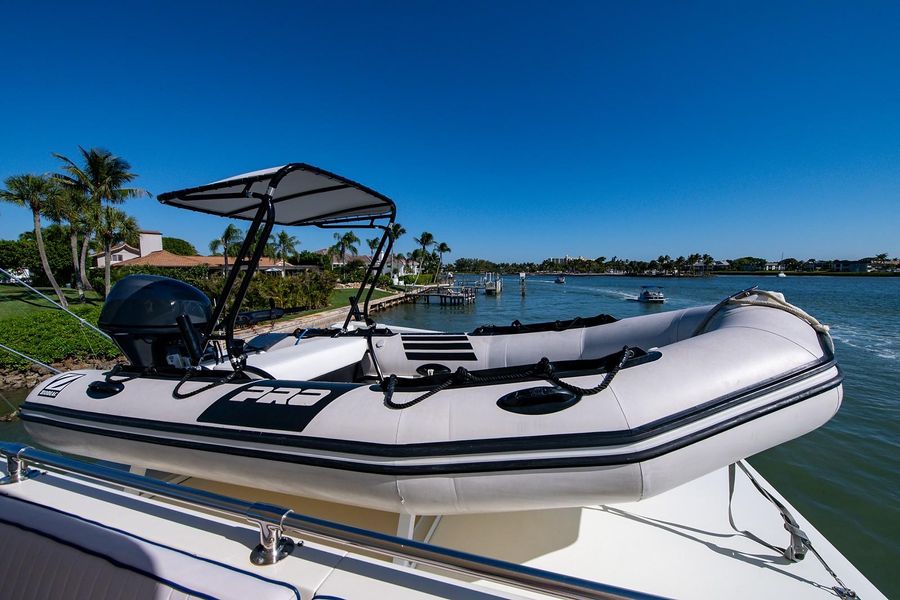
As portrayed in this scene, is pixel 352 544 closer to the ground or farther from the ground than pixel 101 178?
closer to the ground

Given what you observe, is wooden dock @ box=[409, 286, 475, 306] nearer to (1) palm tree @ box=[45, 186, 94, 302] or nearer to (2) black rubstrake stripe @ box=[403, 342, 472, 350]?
(1) palm tree @ box=[45, 186, 94, 302]

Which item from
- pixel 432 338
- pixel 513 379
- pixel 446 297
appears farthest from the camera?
pixel 446 297

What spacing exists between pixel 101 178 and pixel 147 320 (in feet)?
67.7

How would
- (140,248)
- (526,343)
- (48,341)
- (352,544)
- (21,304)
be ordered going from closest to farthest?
1. (352,544)
2. (526,343)
3. (48,341)
4. (21,304)
5. (140,248)

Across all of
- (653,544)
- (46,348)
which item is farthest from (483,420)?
(46,348)

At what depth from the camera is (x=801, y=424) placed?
5.14 feet

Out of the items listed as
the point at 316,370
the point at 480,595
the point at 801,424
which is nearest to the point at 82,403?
the point at 316,370

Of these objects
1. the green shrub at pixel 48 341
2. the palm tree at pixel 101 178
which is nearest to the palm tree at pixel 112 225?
the palm tree at pixel 101 178

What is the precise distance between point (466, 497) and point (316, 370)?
5.90 feet

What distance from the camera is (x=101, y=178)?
16750 mm

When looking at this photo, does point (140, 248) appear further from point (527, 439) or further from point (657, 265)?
point (657, 265)

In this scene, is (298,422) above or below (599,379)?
below

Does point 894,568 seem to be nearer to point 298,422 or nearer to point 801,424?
point 801,424

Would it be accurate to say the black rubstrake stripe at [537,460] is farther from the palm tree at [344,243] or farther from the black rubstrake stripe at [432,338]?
the palm tree at [344,243]
